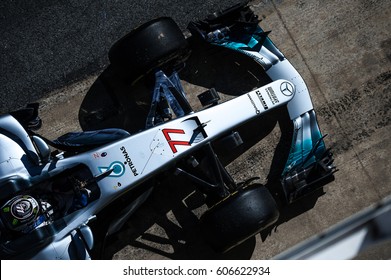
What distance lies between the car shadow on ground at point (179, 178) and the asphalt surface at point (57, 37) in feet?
1.06

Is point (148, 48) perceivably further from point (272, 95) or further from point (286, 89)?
point (286, 89)

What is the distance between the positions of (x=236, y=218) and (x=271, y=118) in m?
1.36

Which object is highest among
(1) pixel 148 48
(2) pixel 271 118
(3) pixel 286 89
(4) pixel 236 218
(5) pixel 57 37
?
(5) pixel 57 37

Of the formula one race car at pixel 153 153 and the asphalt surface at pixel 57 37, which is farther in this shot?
the asphalt surface at pixel 57 37

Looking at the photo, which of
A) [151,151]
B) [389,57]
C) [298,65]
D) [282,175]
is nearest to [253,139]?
[282,175]

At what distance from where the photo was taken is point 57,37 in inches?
215

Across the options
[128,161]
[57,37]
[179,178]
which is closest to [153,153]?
[128,161]

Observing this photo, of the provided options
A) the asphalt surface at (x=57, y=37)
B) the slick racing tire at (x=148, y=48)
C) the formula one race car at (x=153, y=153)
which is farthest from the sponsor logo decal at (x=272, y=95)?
the asphalt surface at (x=57, y=37)

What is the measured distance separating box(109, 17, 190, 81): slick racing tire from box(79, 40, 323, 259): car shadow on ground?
1.12 ft

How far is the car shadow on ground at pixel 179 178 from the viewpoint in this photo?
5336 mm

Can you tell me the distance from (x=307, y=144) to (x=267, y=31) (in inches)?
50.6

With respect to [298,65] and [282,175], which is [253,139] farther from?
[298,65]

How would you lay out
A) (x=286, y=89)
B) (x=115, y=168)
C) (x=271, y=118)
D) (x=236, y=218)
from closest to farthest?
1. (x=115, y=168)
2. (x=236, y=218)
3. (x=286, y=89)
4. (x=271, y=118)

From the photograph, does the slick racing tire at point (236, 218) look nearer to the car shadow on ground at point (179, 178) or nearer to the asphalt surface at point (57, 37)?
the car shadow on ground at point (179, 178)
